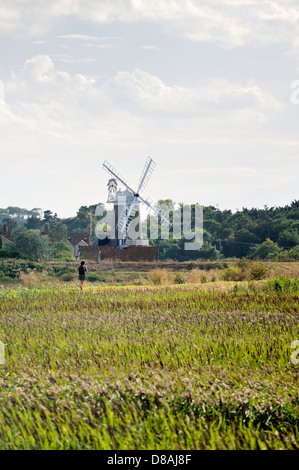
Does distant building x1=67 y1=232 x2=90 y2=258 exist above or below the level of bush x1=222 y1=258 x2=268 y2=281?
above

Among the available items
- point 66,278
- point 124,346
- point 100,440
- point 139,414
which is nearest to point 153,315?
point 124,346

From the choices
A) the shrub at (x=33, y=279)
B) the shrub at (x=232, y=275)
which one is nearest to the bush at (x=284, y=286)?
the shrub at (x=232, y=275)

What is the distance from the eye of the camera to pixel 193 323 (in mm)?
12711

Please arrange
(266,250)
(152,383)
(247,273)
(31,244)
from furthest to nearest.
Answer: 1. (31,244)
2. (266,250)
3. (247,273)
4. (152,383)

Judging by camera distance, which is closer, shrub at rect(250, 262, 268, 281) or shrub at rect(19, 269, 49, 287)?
shrub at rect(250, 262, 268, 281)

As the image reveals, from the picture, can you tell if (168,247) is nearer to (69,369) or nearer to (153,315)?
(153,315)

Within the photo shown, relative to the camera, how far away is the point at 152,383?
7.05 meters

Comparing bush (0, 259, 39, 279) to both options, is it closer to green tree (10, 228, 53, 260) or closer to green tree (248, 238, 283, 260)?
green tree (10, 228, 53, 260)

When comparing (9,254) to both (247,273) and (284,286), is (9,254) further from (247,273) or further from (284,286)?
(284,286)

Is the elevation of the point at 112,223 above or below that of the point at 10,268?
above

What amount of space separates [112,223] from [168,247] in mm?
Result: 10814

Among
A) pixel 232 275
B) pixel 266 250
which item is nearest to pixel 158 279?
pixel 232 275

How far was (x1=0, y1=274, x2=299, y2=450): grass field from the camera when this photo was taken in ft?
19.1

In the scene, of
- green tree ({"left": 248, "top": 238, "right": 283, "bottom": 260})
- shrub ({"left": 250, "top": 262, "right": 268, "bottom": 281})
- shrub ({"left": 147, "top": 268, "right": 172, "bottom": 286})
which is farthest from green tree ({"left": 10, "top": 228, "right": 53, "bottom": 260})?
shrub ({"left": 250, "top": 262, "right": 268, "bottom": 281})
